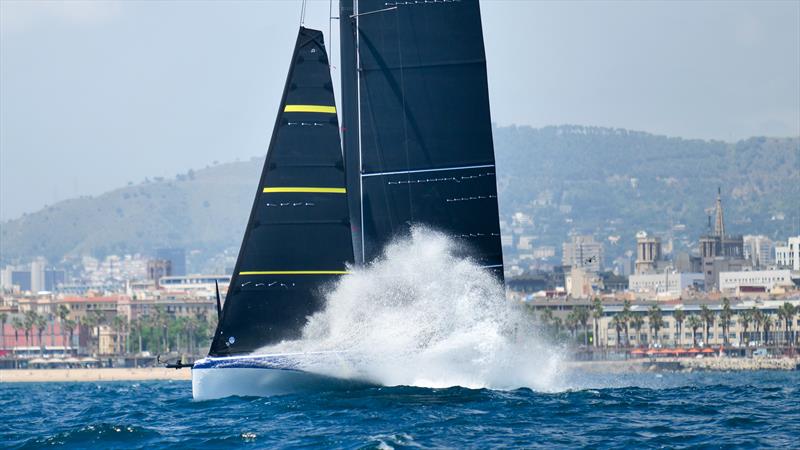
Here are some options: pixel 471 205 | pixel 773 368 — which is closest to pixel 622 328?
pixel 773 368

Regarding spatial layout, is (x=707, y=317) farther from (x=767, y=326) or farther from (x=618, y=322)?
(x=618, y=322)

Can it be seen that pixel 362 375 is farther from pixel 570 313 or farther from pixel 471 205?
pixel 570 313

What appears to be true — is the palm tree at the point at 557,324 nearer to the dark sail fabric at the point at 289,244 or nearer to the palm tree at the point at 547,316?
the palm tree at the point at 547,316

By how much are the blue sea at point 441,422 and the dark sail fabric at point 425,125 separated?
11.1ft

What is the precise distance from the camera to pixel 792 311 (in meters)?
148

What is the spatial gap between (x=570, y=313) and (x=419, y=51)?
116 metres

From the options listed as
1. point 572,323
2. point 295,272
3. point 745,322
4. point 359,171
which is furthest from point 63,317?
point 295,272

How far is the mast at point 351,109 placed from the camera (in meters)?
33.2

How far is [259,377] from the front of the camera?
3184 centimetres

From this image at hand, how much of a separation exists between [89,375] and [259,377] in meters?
103

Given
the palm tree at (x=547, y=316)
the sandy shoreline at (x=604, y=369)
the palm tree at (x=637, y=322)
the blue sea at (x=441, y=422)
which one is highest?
the blue sea at (x=441, y=422)

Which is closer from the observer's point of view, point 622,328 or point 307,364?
point 307,364

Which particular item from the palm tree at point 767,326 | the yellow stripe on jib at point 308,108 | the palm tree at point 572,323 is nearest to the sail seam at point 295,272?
the yellow stripe on jib at point 308,108

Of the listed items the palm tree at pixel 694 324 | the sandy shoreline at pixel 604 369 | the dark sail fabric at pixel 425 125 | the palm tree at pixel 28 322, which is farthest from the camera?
the palm tree at pixel 28 322
